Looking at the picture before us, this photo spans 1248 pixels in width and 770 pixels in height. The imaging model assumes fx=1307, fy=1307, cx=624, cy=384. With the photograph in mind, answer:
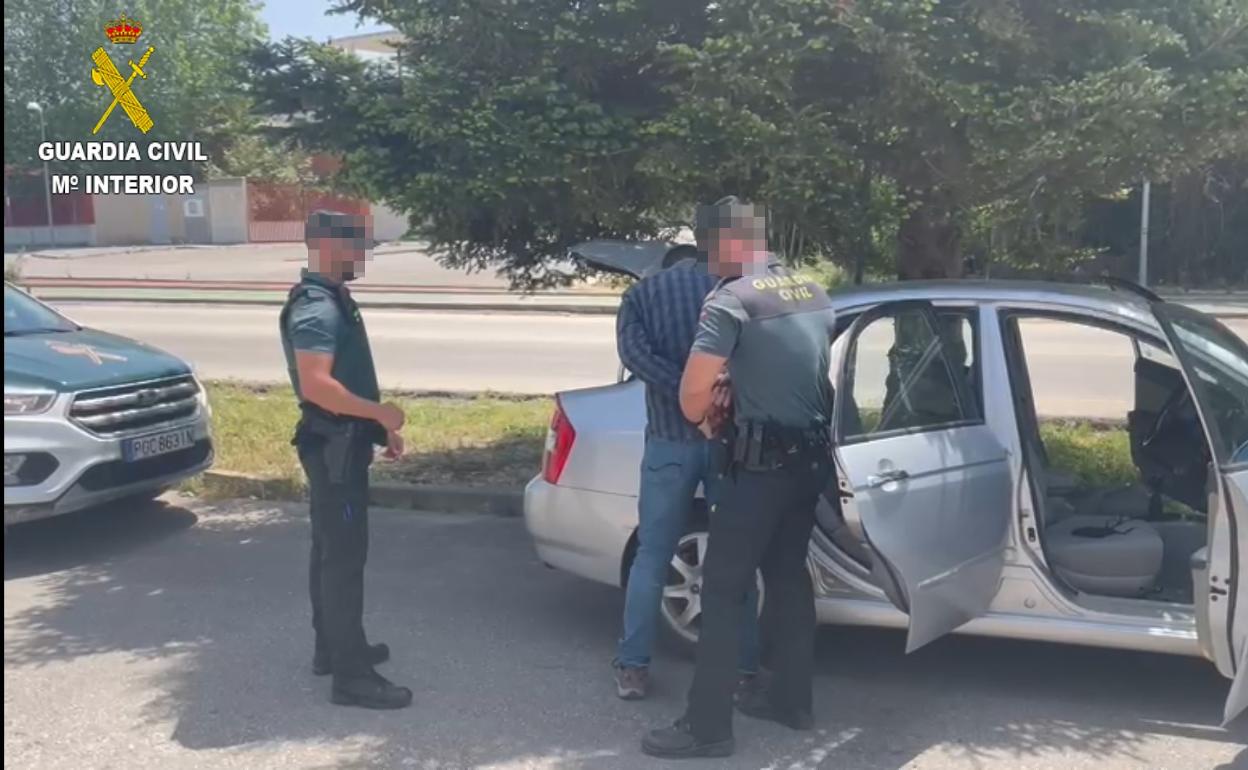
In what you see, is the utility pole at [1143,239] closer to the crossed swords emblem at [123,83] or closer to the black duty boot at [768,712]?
the black duty boot at [768,712]

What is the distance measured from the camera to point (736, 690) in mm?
4699

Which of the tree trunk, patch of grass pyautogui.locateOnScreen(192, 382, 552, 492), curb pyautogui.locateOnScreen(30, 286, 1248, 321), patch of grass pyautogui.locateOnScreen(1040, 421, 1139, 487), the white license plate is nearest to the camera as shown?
the white license plate

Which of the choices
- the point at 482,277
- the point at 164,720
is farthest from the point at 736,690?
the point at 482,277

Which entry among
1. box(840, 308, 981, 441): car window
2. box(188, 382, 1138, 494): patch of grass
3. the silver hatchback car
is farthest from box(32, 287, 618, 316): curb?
box(840, 308, 981, 441): car window

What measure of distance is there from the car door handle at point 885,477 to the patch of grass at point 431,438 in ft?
12.9

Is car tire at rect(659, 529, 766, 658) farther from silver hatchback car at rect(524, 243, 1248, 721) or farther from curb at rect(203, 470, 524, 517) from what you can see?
curb at rect(203, 470, 524, 517)

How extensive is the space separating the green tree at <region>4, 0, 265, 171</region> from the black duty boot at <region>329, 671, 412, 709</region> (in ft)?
145

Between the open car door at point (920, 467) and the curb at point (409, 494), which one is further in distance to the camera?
the curb at point (409, 494)

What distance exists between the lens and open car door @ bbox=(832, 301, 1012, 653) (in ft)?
Result: 14.0

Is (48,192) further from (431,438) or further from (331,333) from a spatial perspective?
(331,333)

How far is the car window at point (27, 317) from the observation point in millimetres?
7523

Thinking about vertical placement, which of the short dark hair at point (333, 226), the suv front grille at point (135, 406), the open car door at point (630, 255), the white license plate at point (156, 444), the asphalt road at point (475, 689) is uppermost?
the short dark hair at point (333, 226)

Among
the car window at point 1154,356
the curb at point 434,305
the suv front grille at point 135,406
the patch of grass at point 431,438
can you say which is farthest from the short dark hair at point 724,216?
the curb at point 434,305

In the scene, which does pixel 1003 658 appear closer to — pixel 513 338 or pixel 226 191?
pixel 513 338
